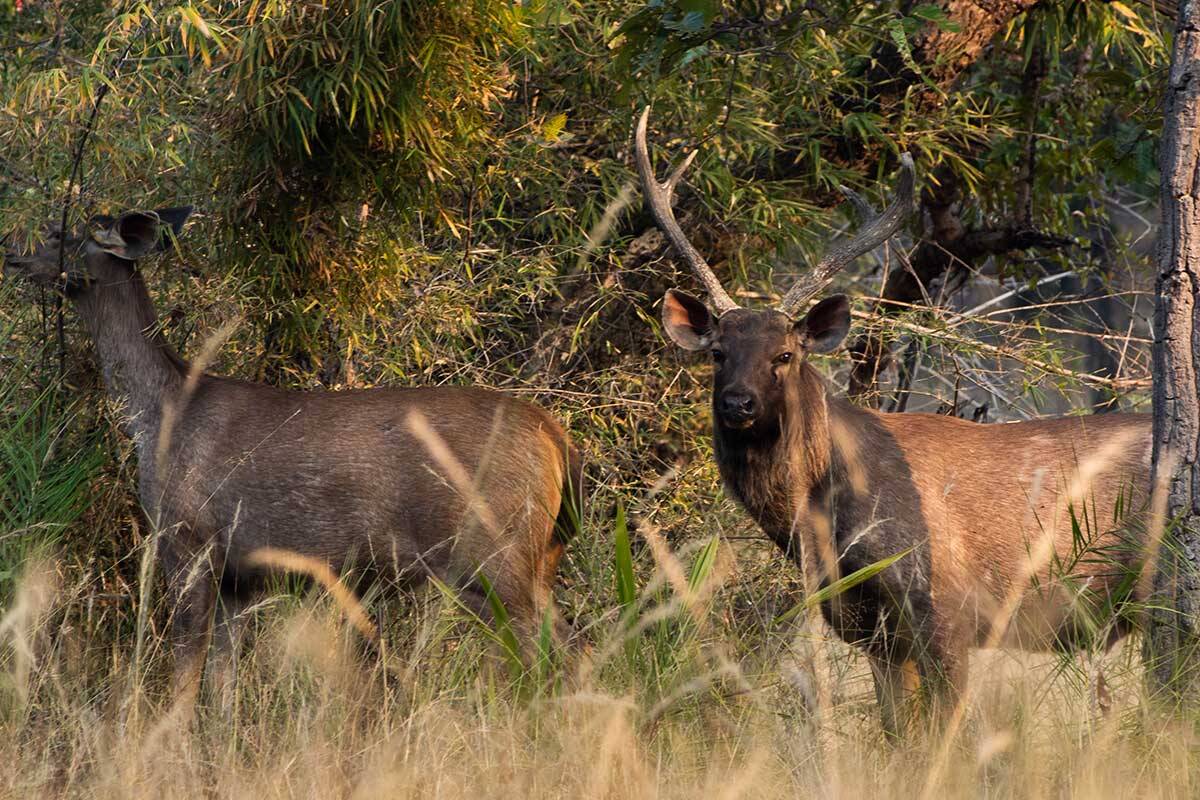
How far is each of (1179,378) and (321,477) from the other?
315 cm

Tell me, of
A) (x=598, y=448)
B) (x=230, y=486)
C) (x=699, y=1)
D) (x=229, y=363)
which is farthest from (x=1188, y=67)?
(x=229, y=363)

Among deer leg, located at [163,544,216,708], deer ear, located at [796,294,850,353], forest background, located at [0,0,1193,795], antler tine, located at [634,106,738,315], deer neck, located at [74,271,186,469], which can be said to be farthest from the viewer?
deer neck, located at [74,271,186,469]

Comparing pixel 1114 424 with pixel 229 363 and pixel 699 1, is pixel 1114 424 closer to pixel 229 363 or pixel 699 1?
pixel 699 1

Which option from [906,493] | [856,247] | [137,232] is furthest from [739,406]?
[137,232]

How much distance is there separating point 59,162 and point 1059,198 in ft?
17.8

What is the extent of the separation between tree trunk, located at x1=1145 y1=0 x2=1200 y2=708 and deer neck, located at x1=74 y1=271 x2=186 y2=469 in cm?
376

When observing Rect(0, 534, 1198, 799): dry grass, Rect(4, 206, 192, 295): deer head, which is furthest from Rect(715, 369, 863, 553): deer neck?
Rect(4, 206, 192, 295): deer head

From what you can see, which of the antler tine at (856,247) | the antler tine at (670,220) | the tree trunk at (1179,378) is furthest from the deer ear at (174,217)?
the tree trunk at (1179,378)

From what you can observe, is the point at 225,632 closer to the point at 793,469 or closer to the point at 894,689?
the point at 793,469

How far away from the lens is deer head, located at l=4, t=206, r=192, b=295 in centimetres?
581

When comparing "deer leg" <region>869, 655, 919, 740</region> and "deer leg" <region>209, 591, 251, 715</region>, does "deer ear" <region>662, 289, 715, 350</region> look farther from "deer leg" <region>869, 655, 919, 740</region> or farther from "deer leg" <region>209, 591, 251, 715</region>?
"deer leg" <region>209, 591, 251, 715</region>

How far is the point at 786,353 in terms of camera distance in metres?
5.43

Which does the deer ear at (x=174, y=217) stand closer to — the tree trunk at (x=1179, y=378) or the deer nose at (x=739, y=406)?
the deer nose at (x=739, y=406)

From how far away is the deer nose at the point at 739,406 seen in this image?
5195 mm
